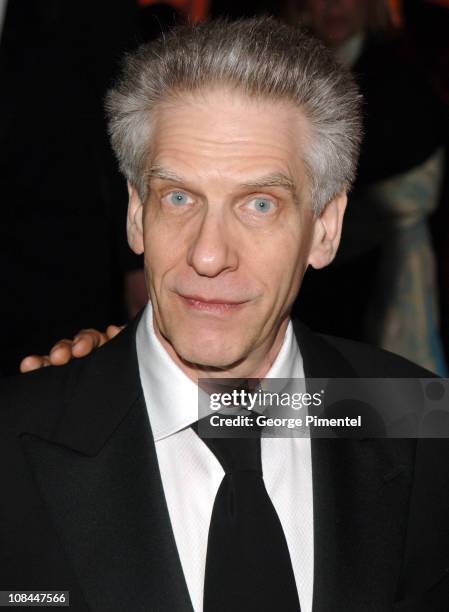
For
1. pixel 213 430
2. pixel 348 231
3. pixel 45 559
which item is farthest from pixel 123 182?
pixel 348 231

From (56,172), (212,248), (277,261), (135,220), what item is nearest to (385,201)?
(56,172)

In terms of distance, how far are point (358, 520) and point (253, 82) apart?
2.98ft

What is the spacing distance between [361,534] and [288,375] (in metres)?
0.37

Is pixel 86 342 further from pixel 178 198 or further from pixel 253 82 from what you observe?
pixel 253 82

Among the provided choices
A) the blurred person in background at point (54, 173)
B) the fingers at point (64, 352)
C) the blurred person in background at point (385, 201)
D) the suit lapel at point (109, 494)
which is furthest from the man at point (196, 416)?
the blurred person in background at point (385, 201)

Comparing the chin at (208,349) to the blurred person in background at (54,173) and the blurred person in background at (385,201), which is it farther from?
Result: the blurred person in background at (385,201)

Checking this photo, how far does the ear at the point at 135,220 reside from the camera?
229 centimetres

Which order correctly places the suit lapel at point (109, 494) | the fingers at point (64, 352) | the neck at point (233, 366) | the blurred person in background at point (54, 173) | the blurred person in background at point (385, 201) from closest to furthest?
the suit lapel at point (109, 494) < the neck at point (233, 366) < the fingers at point (64, 352) < the blurred person in background at point (54, 173) < the blurred person in background at point (385, 201)

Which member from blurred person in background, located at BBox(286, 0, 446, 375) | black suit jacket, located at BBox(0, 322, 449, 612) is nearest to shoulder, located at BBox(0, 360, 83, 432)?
black suit jacket, located at BBox(0, 322, 449, 612)

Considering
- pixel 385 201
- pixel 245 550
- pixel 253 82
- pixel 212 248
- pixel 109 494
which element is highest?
pixel 385 201

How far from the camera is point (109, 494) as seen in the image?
6.93 feet

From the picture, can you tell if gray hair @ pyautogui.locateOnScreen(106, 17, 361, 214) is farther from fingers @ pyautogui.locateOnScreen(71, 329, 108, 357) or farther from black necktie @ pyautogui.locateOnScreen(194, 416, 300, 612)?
black necktie @ pyautogui.locateOnScreen(194, 416, 300, 612)

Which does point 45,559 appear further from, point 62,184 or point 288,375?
point 62,184

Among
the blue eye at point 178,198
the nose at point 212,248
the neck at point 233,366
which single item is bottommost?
the neck at point 233,366
